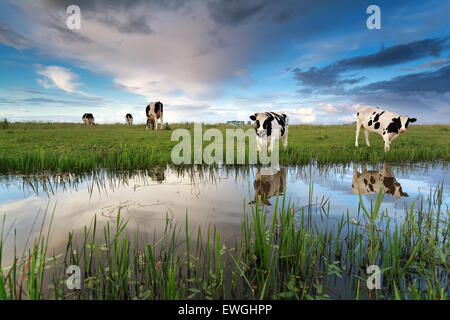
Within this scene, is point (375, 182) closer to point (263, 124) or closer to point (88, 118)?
point (263, 124)

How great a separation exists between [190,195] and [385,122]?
1130 cm

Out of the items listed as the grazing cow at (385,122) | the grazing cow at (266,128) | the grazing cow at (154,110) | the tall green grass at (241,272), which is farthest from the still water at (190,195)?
the grazing cow at (154,110)

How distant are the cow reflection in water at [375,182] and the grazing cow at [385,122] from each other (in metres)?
4.45

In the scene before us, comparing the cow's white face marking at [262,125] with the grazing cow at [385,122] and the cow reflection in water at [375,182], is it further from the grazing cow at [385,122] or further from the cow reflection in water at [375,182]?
the grazing cow at [385,122]

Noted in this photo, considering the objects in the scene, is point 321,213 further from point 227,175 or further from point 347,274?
point 227,175

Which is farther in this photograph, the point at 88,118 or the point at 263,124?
the point at 88,118

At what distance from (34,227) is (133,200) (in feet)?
4.92

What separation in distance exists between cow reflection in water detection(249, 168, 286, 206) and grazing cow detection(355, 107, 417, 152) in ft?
22.7

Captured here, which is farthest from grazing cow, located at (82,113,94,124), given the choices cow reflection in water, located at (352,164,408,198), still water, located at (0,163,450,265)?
cow reflection in water, located at (352,164,408,198)

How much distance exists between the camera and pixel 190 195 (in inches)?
185

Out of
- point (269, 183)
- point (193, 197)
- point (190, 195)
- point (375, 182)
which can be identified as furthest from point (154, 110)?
point (375, 182)

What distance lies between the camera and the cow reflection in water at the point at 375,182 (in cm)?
492

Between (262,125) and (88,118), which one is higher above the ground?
(88,118)
